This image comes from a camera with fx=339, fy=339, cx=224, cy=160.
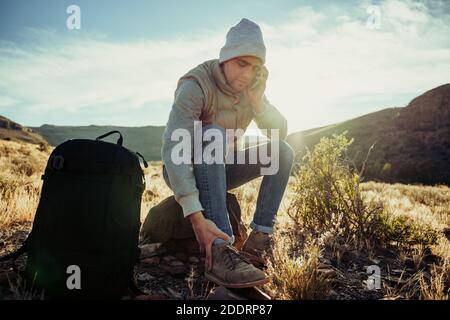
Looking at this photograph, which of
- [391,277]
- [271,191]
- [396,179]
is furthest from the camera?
[396,179]

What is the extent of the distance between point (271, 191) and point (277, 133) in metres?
0.61

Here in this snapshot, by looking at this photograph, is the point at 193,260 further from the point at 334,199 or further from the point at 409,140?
the point at 409,140

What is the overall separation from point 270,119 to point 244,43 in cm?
88

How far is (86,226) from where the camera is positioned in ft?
6.64

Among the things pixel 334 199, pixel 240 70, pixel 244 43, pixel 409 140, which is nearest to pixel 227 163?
pixel 240 70

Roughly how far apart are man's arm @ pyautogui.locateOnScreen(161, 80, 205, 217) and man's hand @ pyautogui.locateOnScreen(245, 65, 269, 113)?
55cm

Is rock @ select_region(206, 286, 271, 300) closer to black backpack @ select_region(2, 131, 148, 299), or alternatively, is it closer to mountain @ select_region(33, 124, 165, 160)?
black backpack @ select_region(2, 131, 148, 299)

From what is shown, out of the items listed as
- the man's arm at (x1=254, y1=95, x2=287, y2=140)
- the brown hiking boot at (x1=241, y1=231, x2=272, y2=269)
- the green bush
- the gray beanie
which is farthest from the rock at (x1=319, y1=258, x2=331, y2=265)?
the gray beanie

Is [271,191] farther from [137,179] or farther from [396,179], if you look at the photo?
[396,179]

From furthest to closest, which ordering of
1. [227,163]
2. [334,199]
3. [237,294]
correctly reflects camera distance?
[334,199] < [227,163] < [237,294]

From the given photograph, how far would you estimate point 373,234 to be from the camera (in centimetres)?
386

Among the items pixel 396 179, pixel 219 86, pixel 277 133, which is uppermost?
pixel 219 86
